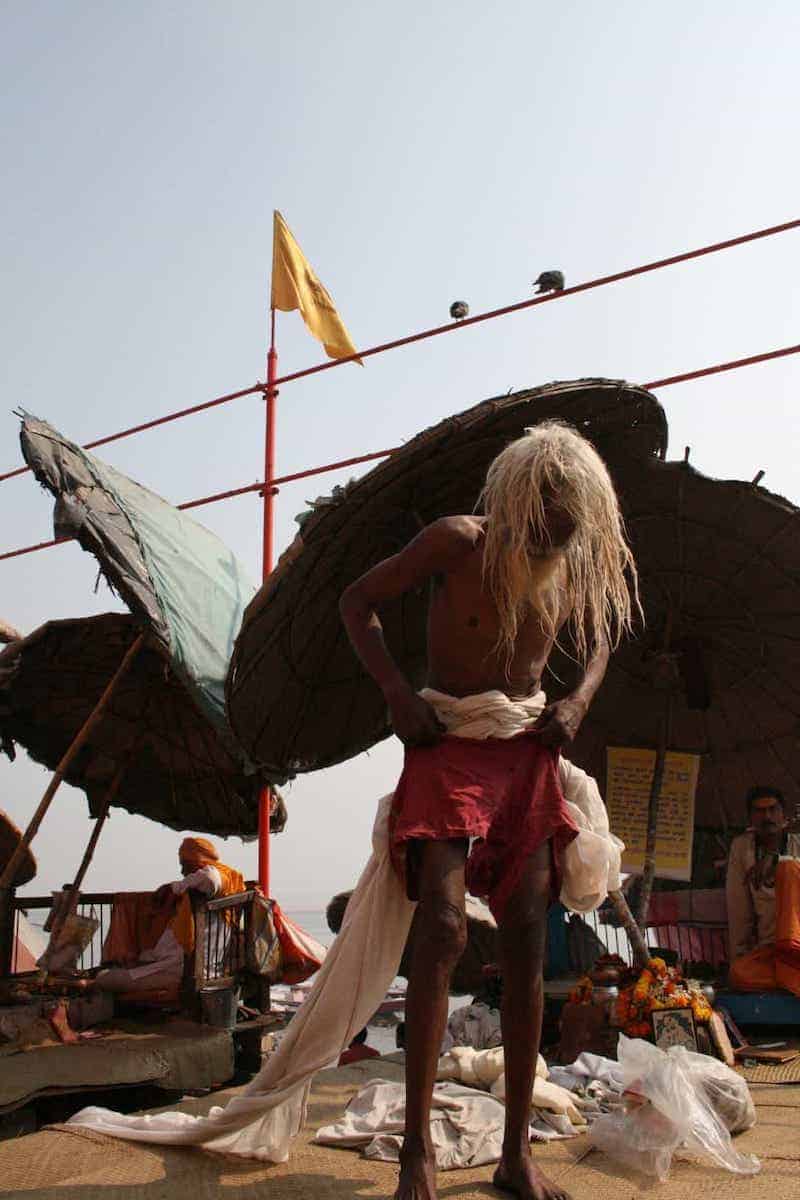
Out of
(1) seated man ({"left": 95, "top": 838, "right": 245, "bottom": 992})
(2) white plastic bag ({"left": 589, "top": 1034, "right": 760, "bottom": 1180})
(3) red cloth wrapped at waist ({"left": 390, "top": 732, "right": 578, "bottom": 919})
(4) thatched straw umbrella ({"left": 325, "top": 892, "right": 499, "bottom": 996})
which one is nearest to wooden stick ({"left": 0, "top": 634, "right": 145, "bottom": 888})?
(1) seated man ({"left": 95, "top": 838, "right": 245, "bottom": 992})

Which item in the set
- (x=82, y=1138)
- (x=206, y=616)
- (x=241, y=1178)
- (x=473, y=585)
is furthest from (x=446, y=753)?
(x=206, y=616)

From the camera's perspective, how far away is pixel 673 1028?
366 centimetres

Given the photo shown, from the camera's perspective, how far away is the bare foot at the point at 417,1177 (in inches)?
78.0

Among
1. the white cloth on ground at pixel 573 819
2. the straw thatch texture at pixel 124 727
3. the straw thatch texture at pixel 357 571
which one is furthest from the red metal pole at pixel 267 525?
the white cloth on ground at pixel 573 819

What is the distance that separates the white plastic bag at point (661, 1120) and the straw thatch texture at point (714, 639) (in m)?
2.67

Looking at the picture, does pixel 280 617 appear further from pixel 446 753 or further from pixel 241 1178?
pixel 241 1178

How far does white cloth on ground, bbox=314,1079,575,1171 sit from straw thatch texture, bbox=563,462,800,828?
2.81 meters

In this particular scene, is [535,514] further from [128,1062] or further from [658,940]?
[658,940]

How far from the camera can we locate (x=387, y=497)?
397 cm

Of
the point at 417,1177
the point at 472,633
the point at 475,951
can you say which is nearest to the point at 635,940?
the point at 472,633

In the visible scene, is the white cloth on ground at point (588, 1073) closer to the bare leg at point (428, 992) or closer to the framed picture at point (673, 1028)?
the framed picture at point (673, 1028)

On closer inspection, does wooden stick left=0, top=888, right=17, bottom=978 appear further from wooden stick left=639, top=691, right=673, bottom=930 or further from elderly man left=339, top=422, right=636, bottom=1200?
elderly man left=339, top=422, right=636, bottom=1200

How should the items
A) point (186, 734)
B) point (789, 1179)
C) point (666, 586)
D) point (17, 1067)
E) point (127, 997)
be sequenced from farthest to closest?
point (186, 734) → point (127, 997) → point (666, 586) → point (17, 1067) → point (789, 1179)

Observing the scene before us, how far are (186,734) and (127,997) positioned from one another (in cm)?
196
